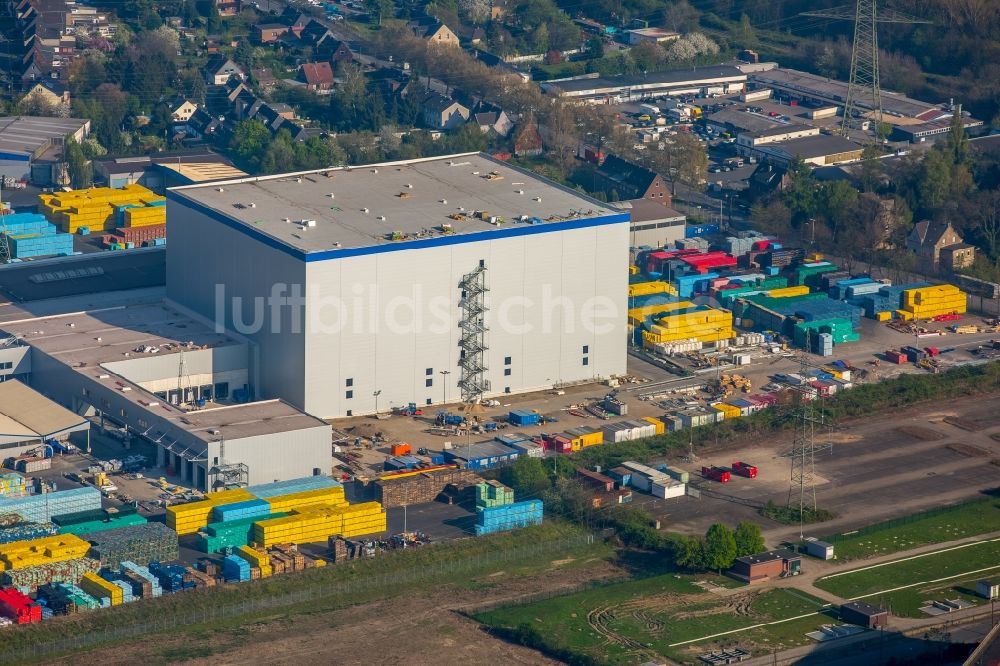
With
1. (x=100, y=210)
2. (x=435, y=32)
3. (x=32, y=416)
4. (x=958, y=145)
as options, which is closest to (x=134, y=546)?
(x=32, y=416)

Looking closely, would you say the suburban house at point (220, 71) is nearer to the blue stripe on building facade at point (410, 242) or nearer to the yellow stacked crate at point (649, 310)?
the blue stripe on building facade at point (410, 242)

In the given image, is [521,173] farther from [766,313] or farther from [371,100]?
[371,100]

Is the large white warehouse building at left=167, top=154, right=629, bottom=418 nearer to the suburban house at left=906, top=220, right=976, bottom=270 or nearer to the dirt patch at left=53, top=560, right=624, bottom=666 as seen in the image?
the dirt patch at left=53, top=560, right=624, bottom=666

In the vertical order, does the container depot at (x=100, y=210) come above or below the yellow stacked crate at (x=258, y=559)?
above

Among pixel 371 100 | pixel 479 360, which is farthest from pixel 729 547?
pixel 371 100

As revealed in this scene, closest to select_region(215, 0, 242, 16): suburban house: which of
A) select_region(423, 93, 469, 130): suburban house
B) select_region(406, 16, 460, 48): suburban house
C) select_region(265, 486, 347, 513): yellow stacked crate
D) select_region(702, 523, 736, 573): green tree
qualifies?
select_region(406, 16, 460, 48): suburban house

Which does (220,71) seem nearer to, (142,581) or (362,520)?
(362,520)

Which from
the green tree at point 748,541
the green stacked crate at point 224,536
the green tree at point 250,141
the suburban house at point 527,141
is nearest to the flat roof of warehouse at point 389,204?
the green stacked crate at point 224,536
